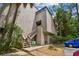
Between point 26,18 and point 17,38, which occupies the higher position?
point 26,18

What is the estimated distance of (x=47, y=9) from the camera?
1.74 metres

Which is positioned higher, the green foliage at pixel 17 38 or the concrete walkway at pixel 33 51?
the green foliage at pixel 17 38

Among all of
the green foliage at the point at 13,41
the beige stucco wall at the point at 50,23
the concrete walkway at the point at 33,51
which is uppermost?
the beige stucco wall at the point at 50,23

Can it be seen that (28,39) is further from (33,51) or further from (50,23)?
(50,23)

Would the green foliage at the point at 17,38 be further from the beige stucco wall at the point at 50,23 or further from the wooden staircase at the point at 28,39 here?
the beige stucco wall at the point at 50,23

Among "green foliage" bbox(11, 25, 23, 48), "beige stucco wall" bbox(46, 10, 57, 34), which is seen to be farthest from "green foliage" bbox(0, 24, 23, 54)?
"beige stucco wall" bbox(46, 10, 57, 34)

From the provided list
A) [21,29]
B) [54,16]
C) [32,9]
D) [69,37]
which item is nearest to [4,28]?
[21,29]

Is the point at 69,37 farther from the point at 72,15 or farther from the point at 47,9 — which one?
the point at 47,9

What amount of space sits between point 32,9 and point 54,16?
0.62 ft

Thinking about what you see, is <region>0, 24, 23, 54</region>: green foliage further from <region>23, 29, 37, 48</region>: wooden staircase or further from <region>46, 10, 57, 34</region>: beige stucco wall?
Answer: <region>46, 10, 57, 34</region>: beige stucco wall

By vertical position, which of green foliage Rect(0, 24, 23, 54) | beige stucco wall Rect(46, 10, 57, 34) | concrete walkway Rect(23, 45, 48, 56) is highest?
beige stucco wall Rect(46, 10, 57, 34)

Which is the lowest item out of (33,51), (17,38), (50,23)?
(33,51)

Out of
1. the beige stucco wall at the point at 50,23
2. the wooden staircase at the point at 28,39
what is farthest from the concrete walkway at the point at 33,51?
the beige stucco wall at the point at 50,23

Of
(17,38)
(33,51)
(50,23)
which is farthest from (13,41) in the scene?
(50,23)
